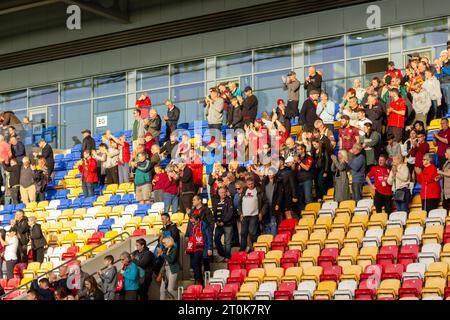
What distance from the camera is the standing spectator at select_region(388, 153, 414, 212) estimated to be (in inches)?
733

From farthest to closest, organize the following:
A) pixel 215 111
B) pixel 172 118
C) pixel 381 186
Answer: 1. pixel 172 118
2. pixel 215 111
3. pixel 381 186

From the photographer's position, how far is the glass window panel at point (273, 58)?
30.1 m

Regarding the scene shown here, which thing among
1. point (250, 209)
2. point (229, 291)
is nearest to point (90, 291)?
point (229, 291)

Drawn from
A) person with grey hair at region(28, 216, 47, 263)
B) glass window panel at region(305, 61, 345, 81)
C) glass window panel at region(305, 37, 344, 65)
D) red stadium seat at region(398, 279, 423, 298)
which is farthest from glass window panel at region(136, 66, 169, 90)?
red stadium seat at region(398, 279, 423, 298)

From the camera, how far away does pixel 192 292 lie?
18.0 meters

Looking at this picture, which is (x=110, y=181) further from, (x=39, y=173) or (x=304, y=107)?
(x=304, y=107)

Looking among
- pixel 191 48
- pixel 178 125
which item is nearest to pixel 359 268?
pixel 178 125

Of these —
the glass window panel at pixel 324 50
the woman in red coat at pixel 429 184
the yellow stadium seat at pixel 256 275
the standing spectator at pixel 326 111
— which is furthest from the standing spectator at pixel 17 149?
the woman in red coat at pixel 429 184

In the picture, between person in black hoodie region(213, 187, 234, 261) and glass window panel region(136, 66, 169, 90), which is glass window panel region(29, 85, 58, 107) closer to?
glass window panel region(136, 66, 169, 90)

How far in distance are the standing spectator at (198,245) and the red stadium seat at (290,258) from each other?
1467 mm

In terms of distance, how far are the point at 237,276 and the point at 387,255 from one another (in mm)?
2819

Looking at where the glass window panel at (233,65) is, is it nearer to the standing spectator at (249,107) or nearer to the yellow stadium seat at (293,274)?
the standing spectator at (249,107)

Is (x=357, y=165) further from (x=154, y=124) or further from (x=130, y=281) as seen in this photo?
(x=154, y=124)

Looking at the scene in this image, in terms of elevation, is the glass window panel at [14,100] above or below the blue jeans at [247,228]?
above
